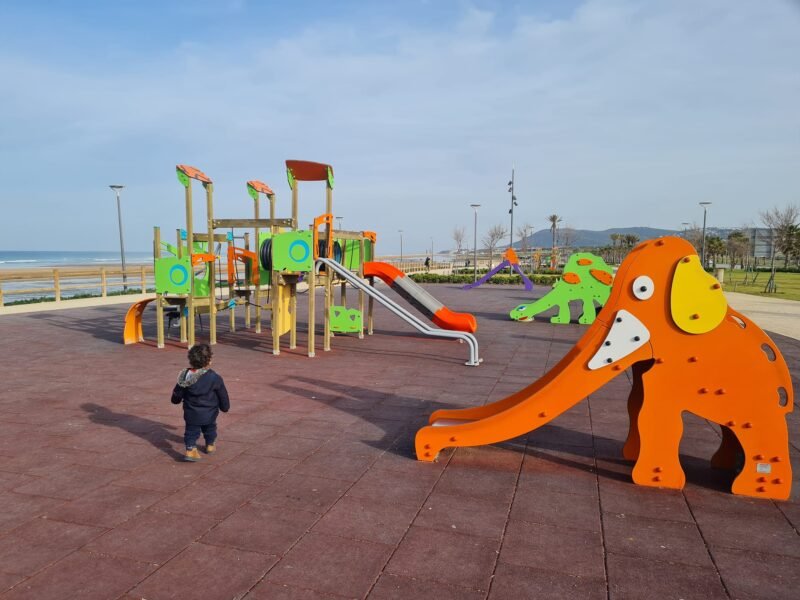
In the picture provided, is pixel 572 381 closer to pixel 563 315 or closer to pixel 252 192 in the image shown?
pixel 252 192

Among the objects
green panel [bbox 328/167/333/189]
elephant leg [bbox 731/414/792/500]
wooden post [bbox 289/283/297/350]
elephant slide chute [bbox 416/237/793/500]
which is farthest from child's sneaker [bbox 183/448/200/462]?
green panel [bbox 328/167/333/189]

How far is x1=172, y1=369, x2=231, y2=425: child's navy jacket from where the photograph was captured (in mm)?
4875

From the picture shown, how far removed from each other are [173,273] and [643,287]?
29.1 feet

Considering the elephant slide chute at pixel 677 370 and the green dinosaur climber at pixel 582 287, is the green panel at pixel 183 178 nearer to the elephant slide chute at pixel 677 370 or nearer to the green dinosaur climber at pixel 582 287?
the elephant slide chute at pixel 677 370

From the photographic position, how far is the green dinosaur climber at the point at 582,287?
14.9 metres

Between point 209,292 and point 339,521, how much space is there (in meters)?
8.45

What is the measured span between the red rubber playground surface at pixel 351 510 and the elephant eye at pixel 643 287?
5.24 ft

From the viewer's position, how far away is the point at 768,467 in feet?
14.2

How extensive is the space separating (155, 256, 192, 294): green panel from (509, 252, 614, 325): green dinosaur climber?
9223 millimetres

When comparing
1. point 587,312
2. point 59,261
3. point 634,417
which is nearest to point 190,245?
point 634,417

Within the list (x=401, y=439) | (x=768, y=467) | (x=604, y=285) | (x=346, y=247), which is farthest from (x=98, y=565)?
(x=604, y=285)

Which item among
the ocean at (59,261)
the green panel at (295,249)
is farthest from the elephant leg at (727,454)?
the ocean at (59,261)

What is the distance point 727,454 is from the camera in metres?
4.91

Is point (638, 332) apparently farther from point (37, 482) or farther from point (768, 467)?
point (37, 482)
